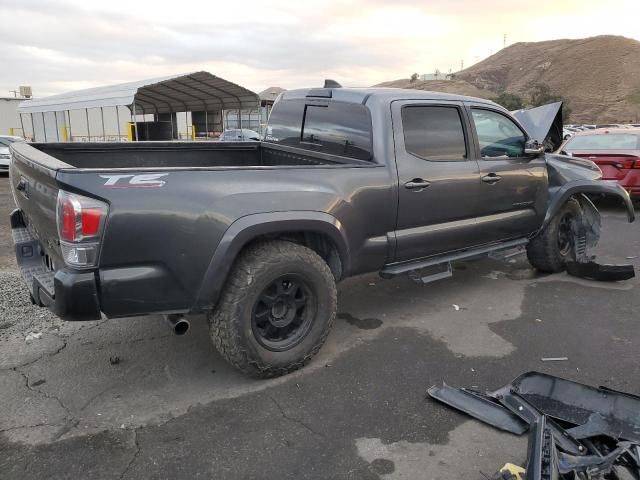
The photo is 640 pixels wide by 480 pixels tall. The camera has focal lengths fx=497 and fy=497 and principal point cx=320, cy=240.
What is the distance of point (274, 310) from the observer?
339cm

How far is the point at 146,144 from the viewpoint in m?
4.59

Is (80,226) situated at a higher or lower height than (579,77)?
lower

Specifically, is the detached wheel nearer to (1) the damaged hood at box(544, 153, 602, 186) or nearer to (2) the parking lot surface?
(2) the parking lot surface

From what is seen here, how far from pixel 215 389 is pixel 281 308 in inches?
26.9

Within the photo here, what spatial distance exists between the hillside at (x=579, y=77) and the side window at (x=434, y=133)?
65553 mm

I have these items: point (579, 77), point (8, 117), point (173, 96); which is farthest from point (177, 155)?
point (579, 77)

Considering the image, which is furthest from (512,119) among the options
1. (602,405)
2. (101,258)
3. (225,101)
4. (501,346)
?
(225,101)

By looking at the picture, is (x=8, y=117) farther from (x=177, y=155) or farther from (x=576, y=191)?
(x=576, y=191)

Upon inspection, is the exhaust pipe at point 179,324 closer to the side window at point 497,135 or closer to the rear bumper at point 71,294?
the rear bumper at point 71,294

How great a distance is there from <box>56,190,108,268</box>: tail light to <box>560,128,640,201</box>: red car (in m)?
8.97

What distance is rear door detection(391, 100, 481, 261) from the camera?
3.94 metres

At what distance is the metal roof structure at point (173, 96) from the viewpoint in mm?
21391

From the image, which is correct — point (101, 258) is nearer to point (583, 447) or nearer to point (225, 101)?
A: point (583, 447)

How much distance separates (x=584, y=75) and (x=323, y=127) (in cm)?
8667
